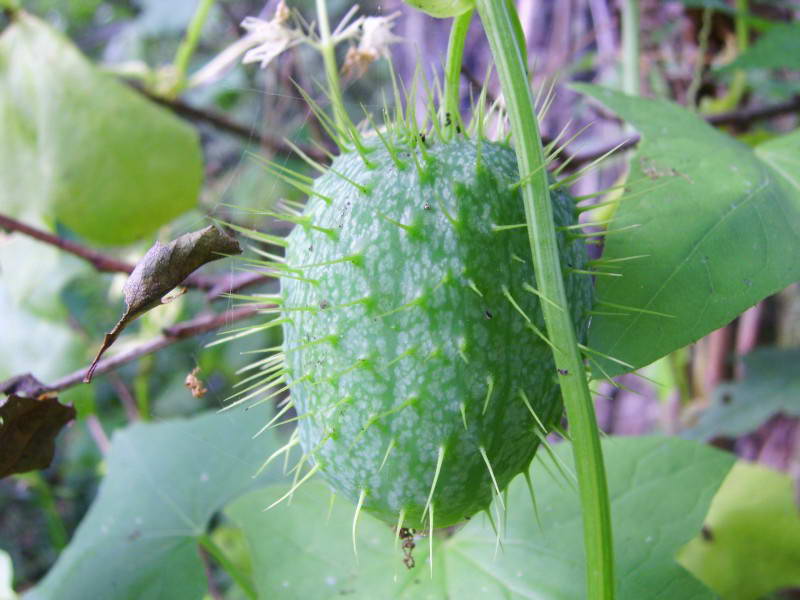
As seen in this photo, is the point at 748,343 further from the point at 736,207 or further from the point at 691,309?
the point at 691,309

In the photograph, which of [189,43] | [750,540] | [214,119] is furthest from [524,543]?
[189,43]

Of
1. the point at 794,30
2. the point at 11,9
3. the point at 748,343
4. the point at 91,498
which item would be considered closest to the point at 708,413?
the point at 748,343

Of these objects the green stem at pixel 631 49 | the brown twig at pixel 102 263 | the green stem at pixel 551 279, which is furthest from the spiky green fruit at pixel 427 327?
the green stem at pixel 631 49

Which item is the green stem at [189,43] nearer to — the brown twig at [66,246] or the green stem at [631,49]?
the brown twig at [66,246]

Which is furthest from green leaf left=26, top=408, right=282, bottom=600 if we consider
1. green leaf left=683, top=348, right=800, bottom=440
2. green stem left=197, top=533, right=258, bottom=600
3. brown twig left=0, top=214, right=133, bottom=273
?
green leaf left=683, top=348, right=800, bottom=440

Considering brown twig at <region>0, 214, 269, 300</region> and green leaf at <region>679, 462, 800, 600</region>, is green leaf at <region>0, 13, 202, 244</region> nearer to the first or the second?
brown twig at <region>0, 214, 269, 300</region>

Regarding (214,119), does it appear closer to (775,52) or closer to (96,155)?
(96,155)
